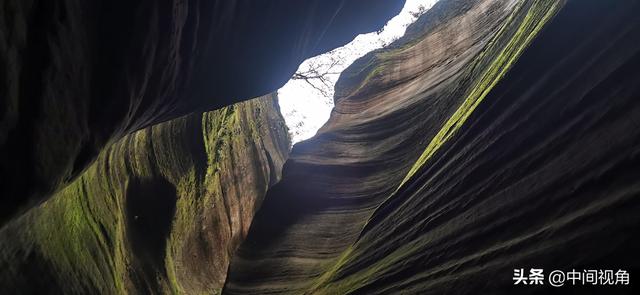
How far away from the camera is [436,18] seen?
1177cm

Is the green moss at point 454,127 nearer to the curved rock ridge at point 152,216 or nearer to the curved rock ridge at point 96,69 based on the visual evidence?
the curved rock ridge at point 96,69

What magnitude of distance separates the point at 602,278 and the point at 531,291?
368mm

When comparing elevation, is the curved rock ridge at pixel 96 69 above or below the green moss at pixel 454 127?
above

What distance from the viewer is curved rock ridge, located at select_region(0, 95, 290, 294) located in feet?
12.1

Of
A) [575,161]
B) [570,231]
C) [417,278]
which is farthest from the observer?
[417,278]

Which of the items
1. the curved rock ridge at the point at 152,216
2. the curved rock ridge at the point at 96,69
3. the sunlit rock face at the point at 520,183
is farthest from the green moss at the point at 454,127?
the curved rock ridge at the point at 152,216

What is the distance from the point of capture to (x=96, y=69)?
2.47m

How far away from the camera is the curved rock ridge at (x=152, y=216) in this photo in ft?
12.1

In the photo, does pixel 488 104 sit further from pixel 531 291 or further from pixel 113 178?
pixel 113 178

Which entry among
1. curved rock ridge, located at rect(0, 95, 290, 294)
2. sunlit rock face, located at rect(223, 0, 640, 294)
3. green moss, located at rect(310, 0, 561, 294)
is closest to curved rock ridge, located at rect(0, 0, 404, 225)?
curved rock ridge, located at rect(0, 95, 290, 294)

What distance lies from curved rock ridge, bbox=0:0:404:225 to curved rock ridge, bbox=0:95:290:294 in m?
1.20

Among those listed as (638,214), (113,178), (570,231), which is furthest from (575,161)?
(113,178)

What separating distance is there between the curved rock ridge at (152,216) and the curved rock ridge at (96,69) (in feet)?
3.94

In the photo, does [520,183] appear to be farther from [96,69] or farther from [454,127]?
[96,69]
